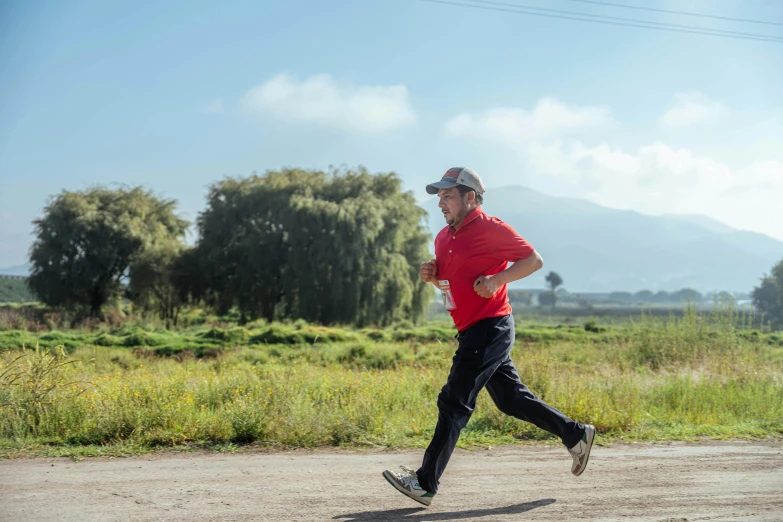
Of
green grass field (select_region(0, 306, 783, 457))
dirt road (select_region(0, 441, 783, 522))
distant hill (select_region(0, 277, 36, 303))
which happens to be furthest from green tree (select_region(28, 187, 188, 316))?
dirt road (select_region(0, 441, 783, 522))

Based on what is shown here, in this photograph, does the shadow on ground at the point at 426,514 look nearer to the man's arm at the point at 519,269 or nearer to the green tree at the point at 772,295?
the man's arm at the point at 519,269

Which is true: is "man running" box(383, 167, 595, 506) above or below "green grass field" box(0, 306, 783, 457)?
above

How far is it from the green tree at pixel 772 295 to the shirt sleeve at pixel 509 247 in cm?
2900

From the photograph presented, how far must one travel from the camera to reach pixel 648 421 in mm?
7734

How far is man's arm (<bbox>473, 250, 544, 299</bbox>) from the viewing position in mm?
4500

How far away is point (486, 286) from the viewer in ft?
14.8

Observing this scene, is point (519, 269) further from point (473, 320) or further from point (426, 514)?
point (426, 514)

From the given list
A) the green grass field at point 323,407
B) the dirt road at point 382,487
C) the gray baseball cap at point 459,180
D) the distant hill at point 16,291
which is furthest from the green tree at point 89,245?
the gray baseball cap at point 459,180

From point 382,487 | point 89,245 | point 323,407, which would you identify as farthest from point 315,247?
point 382,487

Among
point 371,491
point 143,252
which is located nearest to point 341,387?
point 371,491

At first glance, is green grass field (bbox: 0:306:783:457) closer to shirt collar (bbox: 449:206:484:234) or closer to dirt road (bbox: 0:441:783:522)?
dirt road (bbox: 0:441:783:522)

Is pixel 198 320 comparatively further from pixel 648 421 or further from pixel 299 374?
pixel 648 421

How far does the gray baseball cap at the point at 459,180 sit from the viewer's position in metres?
4.88

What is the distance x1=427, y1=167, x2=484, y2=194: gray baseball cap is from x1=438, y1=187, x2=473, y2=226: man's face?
0.15ft
